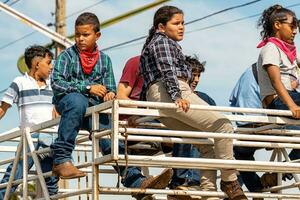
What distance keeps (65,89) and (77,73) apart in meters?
0.27

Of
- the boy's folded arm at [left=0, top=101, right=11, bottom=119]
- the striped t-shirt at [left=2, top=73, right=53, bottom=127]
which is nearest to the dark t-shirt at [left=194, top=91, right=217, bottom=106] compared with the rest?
the striped t-shirt at [left=2, top=73, right=53, bottom=127]

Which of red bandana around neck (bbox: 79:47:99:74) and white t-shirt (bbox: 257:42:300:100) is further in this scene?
white t-shirt (bbox: 257:42:300:100)

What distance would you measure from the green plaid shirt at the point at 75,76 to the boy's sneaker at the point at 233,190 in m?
1.37

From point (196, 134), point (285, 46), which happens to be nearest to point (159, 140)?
point (196, 134)

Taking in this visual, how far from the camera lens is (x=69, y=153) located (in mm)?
9195

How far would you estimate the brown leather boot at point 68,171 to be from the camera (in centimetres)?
905

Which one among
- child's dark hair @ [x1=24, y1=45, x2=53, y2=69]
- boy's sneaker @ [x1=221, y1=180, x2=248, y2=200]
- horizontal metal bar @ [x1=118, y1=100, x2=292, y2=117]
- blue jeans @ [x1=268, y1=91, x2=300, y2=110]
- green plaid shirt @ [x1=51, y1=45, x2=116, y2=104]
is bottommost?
boy's sneaker @ [x1=221, y1=180, x2=248, y2=200]

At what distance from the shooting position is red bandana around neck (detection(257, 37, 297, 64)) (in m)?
9.91

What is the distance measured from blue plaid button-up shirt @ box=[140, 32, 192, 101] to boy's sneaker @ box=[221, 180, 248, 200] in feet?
2.92

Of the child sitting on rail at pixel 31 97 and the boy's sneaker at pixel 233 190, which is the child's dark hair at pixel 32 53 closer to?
the child sitting on rail at pixel 31 97

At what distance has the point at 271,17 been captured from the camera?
10164 millimetres

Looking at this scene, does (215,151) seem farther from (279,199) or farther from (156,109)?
(279,199)

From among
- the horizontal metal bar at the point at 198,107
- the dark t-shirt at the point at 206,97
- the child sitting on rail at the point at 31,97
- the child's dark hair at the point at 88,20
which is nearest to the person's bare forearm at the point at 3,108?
the child sitting on rail at the point at 31,97

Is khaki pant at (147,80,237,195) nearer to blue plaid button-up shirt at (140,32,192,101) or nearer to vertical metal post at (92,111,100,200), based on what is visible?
blue plaid button-up shirt at (140,32,192,101)
